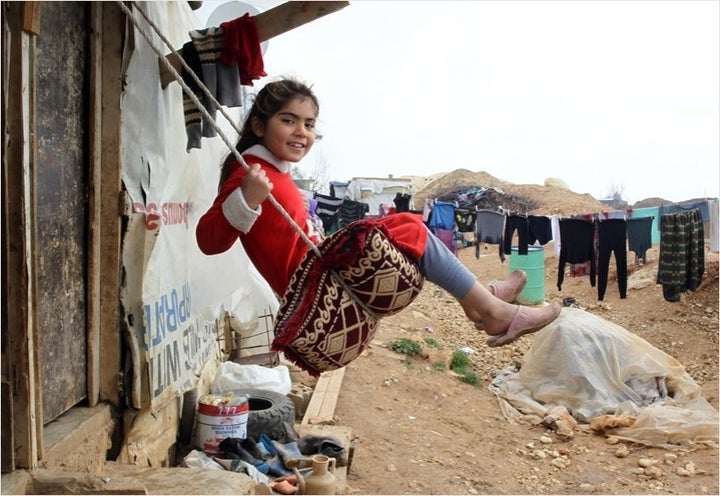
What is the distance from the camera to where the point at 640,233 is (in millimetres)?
9047

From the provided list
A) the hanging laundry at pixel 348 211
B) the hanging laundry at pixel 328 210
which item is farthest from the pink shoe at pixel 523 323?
the hanging laundry at pixel 348 211

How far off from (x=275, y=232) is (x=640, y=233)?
8036mm

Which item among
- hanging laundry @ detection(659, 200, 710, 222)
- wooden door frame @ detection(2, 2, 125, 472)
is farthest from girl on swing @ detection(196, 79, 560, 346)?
hanging laundry @ detection(659, 200, 710, 222)

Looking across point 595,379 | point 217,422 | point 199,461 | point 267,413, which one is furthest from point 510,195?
point 199,461

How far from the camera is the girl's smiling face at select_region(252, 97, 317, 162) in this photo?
242 cm

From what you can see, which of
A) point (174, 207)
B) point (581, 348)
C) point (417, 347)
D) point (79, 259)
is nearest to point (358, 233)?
point (79, 259)

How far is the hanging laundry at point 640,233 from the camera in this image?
897cm

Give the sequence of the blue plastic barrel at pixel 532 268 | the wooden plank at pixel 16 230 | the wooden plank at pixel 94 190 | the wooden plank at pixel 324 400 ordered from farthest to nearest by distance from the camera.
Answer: the blue plastic barrel at pixel 532 268 → the wooden plank at pixel 324 400 → the wooden plank at pixel 94 190 → the wooden plank at pixel 16 230

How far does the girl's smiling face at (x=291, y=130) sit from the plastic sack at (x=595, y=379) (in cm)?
502

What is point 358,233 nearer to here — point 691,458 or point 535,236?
point 691,458

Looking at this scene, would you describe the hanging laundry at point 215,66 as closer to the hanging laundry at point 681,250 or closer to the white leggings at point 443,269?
the white leggings at point 443,269

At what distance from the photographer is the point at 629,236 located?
9.16 metres

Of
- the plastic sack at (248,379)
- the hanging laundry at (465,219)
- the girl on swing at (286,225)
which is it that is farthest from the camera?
the hanging laundry at (465,219)

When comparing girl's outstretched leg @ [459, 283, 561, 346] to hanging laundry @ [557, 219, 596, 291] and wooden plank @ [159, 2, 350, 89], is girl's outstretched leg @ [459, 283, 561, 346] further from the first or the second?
hanging laundry @ [557, 219, 596, 291]
